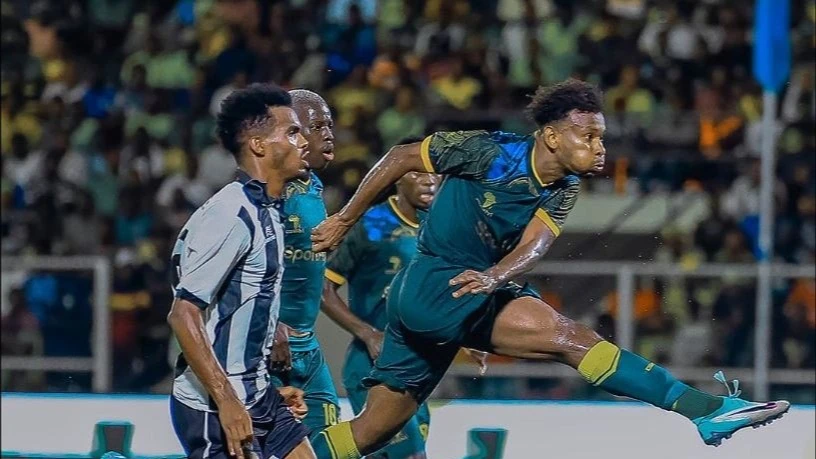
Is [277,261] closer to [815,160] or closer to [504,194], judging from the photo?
[504,194]

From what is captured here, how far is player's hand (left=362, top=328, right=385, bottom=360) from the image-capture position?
689cm

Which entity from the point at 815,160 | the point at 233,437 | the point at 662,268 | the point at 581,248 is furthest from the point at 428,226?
the point at 815,160

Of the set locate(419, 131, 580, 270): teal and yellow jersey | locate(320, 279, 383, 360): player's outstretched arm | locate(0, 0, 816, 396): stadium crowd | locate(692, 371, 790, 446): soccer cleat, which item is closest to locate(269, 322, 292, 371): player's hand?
locate(419, 131, 580, 270): teal and yellow jersey

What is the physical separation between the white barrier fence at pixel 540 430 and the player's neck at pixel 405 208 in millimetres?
1447

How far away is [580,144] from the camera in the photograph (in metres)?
6.11

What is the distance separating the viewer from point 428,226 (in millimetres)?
6234

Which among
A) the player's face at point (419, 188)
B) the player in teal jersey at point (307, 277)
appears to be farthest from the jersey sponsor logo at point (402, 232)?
the player in teal jersey at point (307, 277)

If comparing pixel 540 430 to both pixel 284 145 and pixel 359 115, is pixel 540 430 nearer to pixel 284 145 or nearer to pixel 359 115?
pixel 284 145

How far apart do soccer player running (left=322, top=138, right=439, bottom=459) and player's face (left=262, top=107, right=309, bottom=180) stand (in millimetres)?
1864

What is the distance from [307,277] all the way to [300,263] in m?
0.07

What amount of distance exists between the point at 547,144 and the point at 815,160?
631 cm

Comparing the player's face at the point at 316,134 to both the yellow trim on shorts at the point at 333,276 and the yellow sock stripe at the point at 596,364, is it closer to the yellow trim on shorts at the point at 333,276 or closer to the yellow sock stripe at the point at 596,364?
the yellow trim on shorts at the point at 333,276

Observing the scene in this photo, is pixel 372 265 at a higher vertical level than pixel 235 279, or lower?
lower

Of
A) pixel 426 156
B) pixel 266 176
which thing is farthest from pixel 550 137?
pixel 266 176
